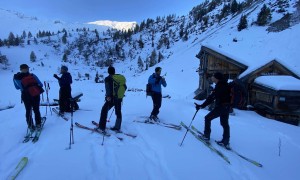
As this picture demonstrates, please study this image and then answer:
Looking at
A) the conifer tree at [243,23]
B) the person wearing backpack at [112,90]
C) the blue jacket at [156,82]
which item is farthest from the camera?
the conifer tree at [243,23]

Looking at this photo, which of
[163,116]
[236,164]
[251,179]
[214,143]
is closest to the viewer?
[251,179]

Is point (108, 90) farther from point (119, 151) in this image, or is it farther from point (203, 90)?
point (203, 90)

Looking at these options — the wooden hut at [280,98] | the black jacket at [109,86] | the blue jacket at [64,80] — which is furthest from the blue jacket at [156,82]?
the wooden hut at [280,98]

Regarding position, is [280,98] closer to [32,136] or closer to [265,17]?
[32,136]

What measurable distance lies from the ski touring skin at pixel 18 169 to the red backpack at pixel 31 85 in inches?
111

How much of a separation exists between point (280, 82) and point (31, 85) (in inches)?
465

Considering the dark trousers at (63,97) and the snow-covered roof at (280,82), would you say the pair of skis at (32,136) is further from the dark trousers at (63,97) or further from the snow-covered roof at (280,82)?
the snow-covered roof at (280,82)

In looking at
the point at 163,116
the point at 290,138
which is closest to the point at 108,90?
the point at 163,116

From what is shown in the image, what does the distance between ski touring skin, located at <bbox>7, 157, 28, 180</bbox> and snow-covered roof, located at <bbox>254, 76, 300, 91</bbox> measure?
1152cm

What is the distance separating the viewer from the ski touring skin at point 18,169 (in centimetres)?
430

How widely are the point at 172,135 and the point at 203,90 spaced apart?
1159 cm

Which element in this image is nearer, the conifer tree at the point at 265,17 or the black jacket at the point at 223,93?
the black jacket at the point at 223,93

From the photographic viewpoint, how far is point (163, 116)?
9.79 m

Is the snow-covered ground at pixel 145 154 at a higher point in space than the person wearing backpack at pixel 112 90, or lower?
lower
